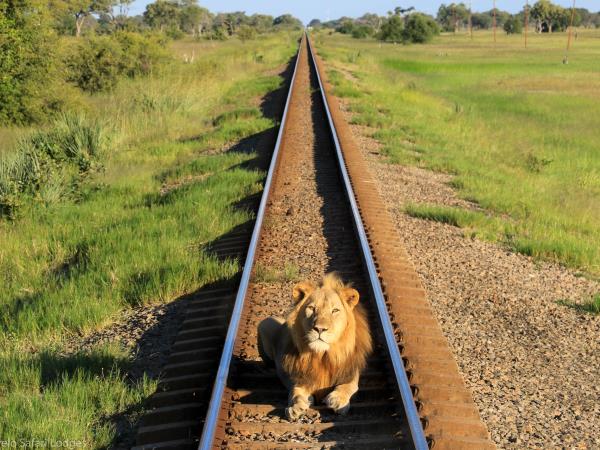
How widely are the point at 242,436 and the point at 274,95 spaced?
20285mm

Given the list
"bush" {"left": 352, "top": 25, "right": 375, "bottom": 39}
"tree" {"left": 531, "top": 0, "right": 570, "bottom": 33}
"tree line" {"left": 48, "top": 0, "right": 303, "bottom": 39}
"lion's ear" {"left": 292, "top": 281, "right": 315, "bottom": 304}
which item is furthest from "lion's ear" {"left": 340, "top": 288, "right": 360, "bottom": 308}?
"tree" {"left": 531, "top": 0, "right": 570, "bottom": 33}

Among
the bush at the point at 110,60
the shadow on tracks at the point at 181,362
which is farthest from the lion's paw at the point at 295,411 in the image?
the bush at the point at 110,60

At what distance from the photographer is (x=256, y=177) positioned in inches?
412

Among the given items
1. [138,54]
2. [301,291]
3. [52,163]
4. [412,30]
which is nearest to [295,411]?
[301,291]

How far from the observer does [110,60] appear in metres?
24.8

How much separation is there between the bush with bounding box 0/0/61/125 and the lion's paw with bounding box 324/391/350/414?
14.4 m

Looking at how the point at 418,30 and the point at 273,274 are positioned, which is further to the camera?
the point at 418,30

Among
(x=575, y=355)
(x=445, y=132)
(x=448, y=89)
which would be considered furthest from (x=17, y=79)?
(x=448, y=89)

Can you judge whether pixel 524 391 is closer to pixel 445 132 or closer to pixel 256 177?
pixel 256 177

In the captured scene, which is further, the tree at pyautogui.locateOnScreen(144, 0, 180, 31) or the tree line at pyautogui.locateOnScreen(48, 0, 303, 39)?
the tree at pyautogui.locateOnScreen(144, 0, 180, 31)

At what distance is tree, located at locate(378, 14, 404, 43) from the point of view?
3920 inches

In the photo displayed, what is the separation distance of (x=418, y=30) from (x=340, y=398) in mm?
96274

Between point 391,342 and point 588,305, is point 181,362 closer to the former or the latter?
point 391,342

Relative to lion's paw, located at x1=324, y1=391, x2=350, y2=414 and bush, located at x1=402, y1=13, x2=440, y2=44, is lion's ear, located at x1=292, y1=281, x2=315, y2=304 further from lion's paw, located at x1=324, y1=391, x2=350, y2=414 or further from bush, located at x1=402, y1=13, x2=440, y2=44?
bush, located at x1=402, y1=13, x2=440, y2=44
